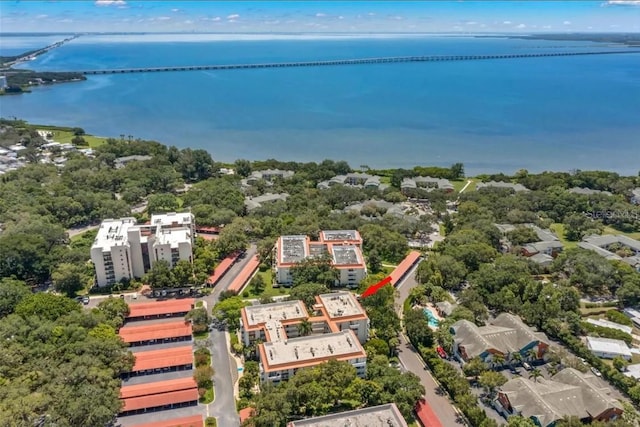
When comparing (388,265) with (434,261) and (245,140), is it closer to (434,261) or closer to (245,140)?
(434,261)

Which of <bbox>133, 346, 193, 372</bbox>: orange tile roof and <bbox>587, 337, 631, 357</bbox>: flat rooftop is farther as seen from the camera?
<bbox>587, 337, 631, 357</bbox>: flat rooftop

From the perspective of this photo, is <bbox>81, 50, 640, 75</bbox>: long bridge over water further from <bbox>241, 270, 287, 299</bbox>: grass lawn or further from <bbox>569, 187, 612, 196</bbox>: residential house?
<bbox>241, 270, 287, 299</bbox>: grass lawn

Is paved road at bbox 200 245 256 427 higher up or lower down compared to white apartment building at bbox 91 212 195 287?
lower down

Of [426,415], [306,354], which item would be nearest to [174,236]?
[306,354]

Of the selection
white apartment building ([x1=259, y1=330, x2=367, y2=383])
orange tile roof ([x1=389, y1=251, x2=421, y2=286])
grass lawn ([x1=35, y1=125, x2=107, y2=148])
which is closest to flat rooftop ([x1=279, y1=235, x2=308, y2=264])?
orange tile roof ([x1=389, y1=251, x2=421, y2=286])

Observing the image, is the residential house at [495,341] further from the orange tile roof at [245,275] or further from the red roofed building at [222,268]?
the red roofed building at [222,268]

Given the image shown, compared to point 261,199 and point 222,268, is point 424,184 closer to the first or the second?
point 261,199
